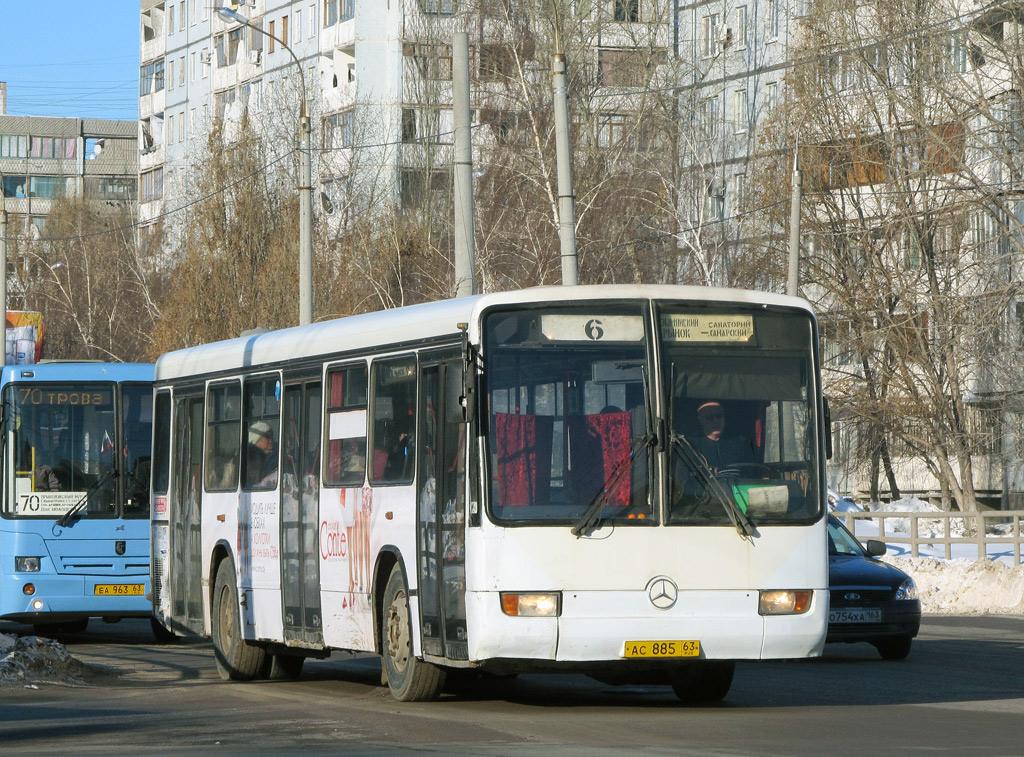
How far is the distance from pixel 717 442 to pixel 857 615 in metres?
6.70

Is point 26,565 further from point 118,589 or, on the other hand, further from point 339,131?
point 339,131

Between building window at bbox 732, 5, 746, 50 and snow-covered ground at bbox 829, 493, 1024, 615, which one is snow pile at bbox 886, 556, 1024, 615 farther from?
building window at bbox 732, 5, 746, 50

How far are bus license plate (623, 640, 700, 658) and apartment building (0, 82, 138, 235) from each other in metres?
124

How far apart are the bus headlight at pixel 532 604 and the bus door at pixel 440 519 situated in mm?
358

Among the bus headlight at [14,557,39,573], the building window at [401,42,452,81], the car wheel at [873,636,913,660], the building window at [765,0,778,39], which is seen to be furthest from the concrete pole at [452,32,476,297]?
the building window at [765,0,778,39]

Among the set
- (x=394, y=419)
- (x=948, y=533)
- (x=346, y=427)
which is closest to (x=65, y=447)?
(x=346, y=427)

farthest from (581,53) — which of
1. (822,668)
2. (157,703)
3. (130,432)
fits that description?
(157,703)

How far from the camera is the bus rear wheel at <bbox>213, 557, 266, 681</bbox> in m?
16.7

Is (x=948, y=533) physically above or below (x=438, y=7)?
below

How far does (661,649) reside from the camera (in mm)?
12391

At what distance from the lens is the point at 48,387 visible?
2142cm

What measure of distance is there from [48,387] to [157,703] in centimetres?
760

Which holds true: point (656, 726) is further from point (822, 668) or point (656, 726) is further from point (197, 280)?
point (197, 280)

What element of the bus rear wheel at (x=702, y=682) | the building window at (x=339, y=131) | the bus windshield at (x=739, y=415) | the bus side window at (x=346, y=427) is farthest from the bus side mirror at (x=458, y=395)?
the building window at (x=339, y=131)
